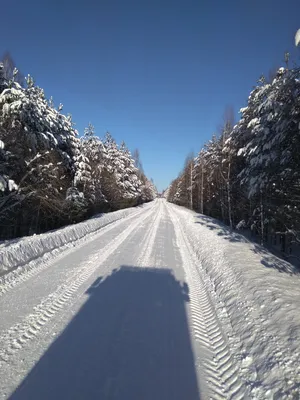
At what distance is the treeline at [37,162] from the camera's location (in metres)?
11.3

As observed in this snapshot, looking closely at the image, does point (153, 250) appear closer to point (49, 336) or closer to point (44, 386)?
point (49, 336)

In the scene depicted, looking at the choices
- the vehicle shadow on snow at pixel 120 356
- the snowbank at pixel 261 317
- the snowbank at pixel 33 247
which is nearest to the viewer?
the vehicle shadow on snow at pixel 120 356

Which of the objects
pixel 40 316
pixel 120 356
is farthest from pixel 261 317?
A: pixel 40 316

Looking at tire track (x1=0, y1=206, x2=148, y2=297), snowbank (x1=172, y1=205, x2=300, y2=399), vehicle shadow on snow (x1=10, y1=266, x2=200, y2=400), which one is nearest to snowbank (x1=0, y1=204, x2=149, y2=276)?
tire track (x1=0, y1=206, x2=148, y2=297)

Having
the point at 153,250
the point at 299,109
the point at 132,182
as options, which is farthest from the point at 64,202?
the point at 132,182

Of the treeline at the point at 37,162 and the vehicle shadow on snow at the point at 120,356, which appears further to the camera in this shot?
the treeline at the point at 37,162

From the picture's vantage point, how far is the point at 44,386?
3035 mm

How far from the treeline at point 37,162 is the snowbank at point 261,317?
7.90 metres

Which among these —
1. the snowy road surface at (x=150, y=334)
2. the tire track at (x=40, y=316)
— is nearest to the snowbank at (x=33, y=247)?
the snowy road surface at (x=150, y=334)

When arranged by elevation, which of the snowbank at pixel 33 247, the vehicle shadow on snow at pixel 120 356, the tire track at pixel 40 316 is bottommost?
the vehicle shadow on snow at pixel 120 356

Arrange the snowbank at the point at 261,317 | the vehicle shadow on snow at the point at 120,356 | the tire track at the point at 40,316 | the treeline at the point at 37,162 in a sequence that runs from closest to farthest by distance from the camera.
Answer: the vehicle shadow on snow at the point at 120,356 → the snowbank at the point at 261,317 → the tire track at the point at 40,316 → the treeline at the point at 37,162

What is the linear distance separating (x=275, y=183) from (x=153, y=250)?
622cm

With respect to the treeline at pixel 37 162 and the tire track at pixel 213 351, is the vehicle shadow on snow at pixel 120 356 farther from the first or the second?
the treeline at pixel 37 162

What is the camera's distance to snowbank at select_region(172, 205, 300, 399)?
315 cm
